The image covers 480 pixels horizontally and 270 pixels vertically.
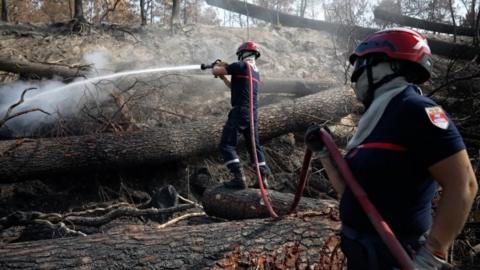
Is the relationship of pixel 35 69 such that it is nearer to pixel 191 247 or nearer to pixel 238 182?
pixel 238 182

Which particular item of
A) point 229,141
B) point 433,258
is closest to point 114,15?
point 229,141

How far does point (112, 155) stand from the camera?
261 inches

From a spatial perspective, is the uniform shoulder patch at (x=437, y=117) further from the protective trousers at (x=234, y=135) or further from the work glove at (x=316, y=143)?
the protective trousers at (x=234, y=135)

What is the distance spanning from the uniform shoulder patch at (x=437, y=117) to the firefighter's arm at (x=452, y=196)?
145mm

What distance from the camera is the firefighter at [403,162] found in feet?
6.17

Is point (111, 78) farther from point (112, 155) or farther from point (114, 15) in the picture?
point (114, 15)

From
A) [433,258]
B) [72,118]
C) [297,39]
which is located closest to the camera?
[433,258]

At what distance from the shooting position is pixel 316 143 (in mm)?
2598

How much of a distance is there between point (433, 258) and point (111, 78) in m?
8.11

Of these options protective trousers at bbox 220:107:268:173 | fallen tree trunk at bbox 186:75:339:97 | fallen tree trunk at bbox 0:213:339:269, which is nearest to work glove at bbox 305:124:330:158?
fallen tree trunk at bbox 0:213:339:269

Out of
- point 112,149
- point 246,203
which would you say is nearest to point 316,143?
point 246,203

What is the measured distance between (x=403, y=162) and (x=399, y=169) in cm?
4

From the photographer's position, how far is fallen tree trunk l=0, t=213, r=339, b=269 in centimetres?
339

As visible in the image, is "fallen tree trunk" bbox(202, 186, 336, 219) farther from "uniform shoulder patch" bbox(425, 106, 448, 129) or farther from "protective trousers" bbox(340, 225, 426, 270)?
"uniform shoulder patch" bbox(425, 106, 448, 129)
